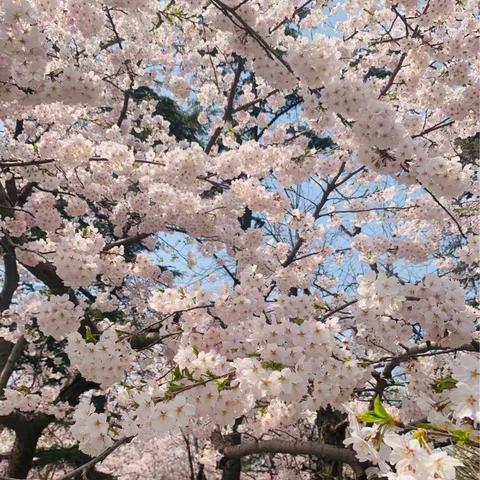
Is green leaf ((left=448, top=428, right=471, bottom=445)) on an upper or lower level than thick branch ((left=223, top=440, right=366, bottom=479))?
lower

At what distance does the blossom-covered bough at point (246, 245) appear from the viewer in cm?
264

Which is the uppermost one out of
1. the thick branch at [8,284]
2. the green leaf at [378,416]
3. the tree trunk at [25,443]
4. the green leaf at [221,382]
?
the thick branch at [8,284]

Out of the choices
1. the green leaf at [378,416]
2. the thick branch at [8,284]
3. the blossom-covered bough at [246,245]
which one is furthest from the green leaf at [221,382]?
the thick branch at [8,284]

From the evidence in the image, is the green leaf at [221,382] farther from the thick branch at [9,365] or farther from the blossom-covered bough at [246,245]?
the thick branch at [9,365]

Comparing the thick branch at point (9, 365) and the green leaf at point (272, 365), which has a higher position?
the thick branch at point (9, 365)

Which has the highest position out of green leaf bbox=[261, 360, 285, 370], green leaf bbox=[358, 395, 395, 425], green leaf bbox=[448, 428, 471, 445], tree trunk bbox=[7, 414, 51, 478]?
tree trunk bbox=[7, 414, 51, 478]

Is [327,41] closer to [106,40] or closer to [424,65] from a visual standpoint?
[424,65]

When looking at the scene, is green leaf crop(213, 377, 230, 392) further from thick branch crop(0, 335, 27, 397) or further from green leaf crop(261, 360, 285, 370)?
thick branch crop(0, 335, 27, 397)

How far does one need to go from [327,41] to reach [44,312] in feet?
8.91

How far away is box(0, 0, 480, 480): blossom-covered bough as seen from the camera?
8.68 ft

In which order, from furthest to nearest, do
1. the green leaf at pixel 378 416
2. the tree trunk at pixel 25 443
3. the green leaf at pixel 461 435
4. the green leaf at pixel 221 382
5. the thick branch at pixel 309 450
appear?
the tree trunk at pixel 25 443, the thick branch at pixel 309 450, the green leaf at pixel 221 382, the green leaf at pixel 378 416, the green leaf at pixel 461 435

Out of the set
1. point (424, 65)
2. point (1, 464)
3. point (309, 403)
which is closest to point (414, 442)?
point (309, 403)

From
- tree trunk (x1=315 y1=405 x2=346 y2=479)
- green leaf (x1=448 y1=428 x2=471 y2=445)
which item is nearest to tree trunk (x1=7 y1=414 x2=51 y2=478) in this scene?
tree trunk (x1=315 y1=405 x2=346 y2=479)

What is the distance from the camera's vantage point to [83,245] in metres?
4.81
